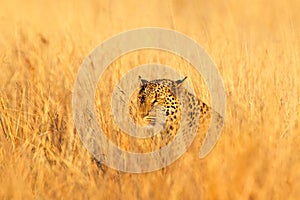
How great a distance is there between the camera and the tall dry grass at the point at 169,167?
339cm

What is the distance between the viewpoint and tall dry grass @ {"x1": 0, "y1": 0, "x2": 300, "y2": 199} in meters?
3.39

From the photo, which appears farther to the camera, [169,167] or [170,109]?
[170,109]

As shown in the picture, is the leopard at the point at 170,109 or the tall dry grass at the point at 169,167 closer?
the tall dry grass at the point at 169,167

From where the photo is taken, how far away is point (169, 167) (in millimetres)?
3770

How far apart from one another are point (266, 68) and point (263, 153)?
176cm

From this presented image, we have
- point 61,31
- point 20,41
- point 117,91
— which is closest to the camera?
point 117,91

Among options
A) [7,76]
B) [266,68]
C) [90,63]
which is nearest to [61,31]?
[7,76]

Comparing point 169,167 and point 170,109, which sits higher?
point 170,109

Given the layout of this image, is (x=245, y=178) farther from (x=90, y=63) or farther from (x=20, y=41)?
(x=20, y=41)

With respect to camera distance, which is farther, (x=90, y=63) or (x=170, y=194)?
(x=90, y=63)

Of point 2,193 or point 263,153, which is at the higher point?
point 263,153

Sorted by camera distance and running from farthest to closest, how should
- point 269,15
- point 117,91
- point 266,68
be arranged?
point 269,15 < point 266,68 < point 117,91

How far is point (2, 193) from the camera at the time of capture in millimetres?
3572

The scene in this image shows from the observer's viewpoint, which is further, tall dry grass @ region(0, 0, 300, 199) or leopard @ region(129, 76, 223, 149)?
leopard @ region(129, 76, 223, 149)
